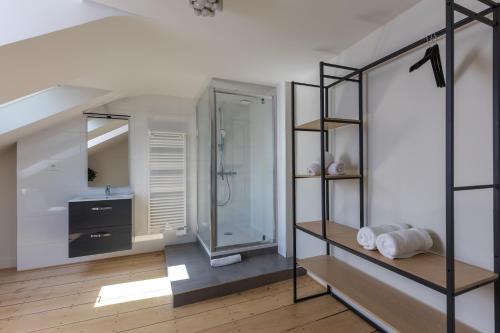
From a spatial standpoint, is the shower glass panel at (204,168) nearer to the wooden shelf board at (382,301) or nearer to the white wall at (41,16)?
the wooden shelf board at (382,301)

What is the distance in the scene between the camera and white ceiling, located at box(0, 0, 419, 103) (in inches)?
56.0

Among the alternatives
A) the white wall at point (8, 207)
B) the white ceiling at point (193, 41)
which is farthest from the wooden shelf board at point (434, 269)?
the white wall at point (8, 207)

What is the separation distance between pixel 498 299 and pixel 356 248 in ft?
2.09

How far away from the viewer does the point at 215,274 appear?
2.35m

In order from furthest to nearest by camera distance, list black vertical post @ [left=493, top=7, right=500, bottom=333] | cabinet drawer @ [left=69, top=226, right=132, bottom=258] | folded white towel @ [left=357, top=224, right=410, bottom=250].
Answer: cabinet drawer @ [left=69, top=226, right=132, bottom=258]
folded white towel @ [left=357, top=224, right=410, bottom=250]
black vertical post @ [left=493, top=7, right=500, bottom=333]

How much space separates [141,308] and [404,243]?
83.3 inches

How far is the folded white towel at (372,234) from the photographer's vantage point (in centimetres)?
140

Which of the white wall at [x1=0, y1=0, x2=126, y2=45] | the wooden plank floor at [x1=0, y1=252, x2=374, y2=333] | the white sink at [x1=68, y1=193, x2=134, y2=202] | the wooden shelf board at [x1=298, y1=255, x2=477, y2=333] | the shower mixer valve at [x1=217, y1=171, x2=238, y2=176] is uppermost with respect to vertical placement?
the white wall at [x1=0, y1=0, x2=126, y2=45]

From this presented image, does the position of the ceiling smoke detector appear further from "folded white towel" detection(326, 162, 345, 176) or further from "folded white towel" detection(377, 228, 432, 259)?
"folded white towel" detection(377, 228, 432, 259)

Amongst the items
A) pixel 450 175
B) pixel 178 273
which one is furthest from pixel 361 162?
pixel 178 273

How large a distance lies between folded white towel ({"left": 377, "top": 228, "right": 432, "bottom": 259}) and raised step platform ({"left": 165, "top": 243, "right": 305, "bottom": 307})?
4.52ft

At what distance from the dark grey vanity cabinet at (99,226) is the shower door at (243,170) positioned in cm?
111

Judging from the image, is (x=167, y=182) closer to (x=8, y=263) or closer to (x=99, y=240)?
(x=99, y=240)

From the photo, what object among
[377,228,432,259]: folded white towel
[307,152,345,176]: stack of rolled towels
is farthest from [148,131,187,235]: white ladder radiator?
[377,228,432,259]: folded white towel
